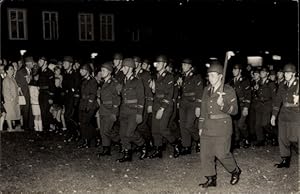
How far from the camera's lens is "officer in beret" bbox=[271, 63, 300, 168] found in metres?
9.00

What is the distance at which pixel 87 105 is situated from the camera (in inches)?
438

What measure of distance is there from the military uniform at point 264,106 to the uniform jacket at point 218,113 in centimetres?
443

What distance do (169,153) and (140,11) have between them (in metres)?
22.6

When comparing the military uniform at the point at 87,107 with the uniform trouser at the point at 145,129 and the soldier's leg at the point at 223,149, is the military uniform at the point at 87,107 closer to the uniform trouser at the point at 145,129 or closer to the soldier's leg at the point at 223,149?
the uniform trouser at the point at 145,129

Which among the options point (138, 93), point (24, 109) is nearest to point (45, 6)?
point (24, 109)

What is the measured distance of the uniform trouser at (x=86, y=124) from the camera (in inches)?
442

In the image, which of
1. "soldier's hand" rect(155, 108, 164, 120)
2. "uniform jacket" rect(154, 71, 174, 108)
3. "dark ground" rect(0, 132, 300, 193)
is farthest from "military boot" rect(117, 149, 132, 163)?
"uniform jacket" rect(154, 71, 174, 108)

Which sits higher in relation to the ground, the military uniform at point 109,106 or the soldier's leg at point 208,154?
the military uniform at point 109,106

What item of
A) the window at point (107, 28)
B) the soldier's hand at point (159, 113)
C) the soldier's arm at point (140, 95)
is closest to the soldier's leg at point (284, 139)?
the soldier's hand at point (159, 113)

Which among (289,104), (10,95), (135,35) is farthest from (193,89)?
(135,35)

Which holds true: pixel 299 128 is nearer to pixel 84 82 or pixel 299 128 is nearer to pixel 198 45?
pixel 84 82

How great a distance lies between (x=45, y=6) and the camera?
28.5 m

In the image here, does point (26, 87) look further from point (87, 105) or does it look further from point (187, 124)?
point (187, 124)

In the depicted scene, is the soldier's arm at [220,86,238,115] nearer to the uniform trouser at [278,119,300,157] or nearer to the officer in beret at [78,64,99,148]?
the uniform trouser at [278,119,300,157]
